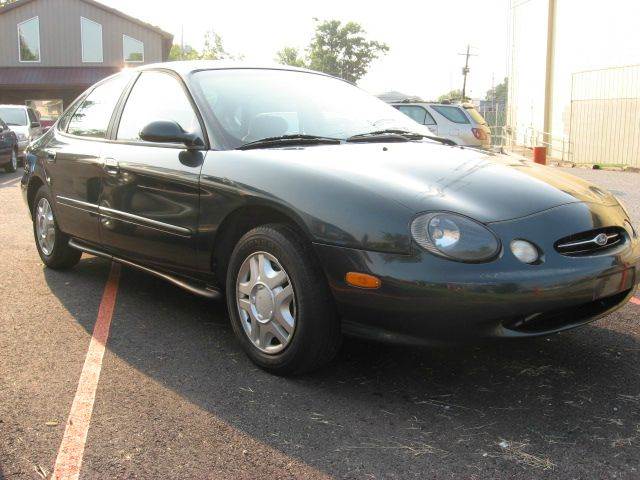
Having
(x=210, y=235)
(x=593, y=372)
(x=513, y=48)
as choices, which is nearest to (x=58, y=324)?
(x=210, y=235)

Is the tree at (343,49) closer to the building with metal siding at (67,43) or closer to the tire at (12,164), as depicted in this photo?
the building with metal siding at (67,43)

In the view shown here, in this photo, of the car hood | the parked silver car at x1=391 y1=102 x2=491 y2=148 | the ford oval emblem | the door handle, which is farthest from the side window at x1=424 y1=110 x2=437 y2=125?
the ford oval emblem

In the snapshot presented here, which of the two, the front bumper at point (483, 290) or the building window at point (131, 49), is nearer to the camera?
the front bumper at point (483, 290)

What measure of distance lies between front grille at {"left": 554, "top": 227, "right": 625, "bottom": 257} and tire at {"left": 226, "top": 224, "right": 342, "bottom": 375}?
3.37ft

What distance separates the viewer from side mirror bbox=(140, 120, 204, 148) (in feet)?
13.0

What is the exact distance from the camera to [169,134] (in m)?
3.94

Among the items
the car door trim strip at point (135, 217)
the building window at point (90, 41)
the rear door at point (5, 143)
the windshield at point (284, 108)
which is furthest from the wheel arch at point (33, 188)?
the building window at point (90, 41)

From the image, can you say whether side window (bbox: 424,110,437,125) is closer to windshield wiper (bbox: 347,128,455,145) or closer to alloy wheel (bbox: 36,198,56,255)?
alloy wheel (bbox: 36,198,56,255)

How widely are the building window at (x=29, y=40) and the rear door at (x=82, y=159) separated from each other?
34114 mm

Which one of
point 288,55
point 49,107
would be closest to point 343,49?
point 288,55

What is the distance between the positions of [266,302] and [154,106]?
175 cm

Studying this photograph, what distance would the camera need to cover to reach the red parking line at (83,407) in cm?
272

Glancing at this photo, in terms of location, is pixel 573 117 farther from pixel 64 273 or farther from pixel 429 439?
pixel 429 439

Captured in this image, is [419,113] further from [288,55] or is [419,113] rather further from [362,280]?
[288,55]
